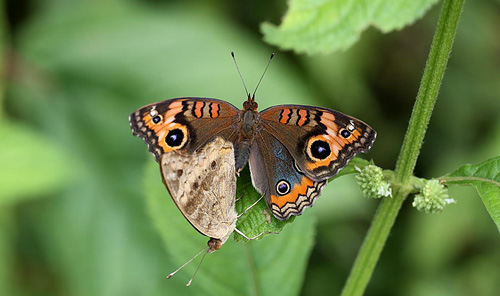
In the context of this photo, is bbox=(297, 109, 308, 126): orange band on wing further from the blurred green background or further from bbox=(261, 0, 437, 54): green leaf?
the blurred green background

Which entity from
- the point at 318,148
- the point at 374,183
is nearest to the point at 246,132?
the point at 318,148

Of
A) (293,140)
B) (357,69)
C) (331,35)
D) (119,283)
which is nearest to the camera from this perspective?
(331,35)

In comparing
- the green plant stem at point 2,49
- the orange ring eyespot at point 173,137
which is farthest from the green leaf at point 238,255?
the green plant stem at point 2,49

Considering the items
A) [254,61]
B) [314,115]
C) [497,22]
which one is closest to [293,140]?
[314,115]

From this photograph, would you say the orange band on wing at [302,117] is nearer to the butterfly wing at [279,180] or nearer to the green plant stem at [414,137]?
the butterfly wing at [279,180]

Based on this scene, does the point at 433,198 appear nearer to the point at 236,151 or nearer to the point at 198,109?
the point at 236,151

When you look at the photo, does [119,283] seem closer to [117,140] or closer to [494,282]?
[117,140]

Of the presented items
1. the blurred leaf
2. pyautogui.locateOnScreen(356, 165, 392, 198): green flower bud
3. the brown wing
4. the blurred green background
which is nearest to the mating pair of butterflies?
the brown wing
